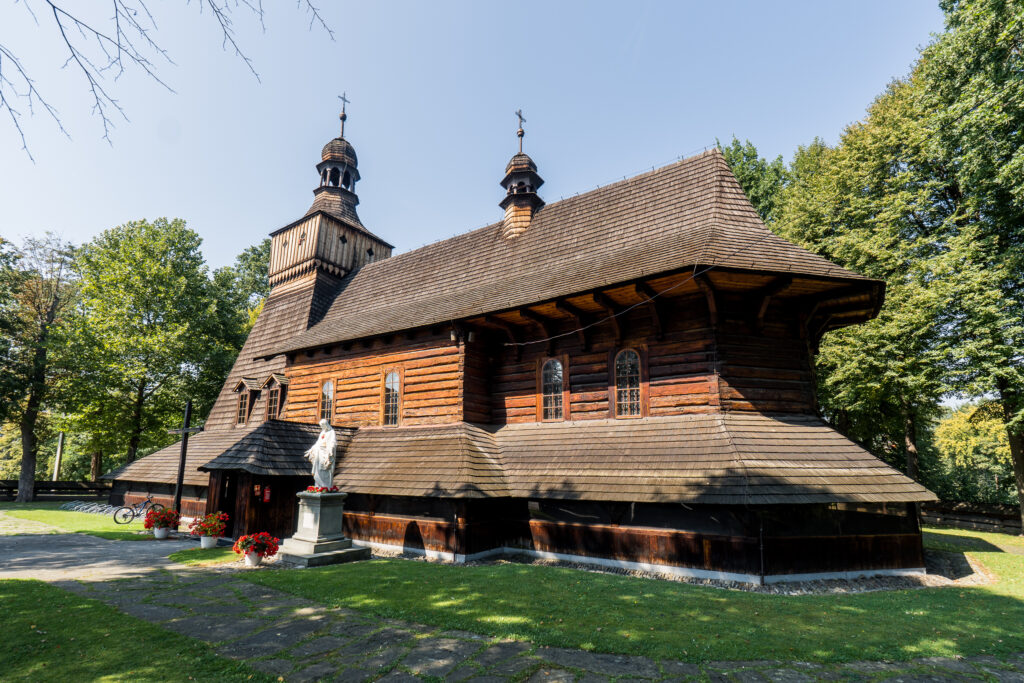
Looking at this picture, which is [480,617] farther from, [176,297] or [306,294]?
[176,297]

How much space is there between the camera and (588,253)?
1431cm

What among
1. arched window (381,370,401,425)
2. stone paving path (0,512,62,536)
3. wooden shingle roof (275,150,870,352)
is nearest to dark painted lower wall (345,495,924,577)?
arched window (381,370,401,425)

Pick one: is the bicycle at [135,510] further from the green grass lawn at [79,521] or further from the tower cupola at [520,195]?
the tower cupola at [520,195]

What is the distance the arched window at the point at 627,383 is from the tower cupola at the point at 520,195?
23.8ft

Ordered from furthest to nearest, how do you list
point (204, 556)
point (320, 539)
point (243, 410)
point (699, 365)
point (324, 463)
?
point (243, 410), point (324, 463), point (204, 556), point (699, 365), point (320, 539)

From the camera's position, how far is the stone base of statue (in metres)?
10.7

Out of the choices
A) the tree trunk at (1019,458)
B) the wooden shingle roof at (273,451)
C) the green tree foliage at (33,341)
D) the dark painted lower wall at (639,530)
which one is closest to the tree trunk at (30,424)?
the green tree foliage at (33,341)

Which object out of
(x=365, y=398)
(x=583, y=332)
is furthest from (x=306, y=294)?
(x=583, y=332)

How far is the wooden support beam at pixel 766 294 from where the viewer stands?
10.6 m

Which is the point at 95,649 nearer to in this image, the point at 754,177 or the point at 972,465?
the point at 754,177

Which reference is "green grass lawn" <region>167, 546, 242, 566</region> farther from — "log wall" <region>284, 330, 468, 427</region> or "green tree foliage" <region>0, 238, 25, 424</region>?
"green tree foliage" <region>0, 238, 25, 424</region>

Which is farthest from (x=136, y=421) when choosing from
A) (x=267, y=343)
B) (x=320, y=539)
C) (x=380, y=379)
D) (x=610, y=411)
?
(x=610, y=411)

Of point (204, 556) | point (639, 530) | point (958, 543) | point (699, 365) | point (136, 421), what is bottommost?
point (958, 543)

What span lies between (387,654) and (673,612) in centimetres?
416
